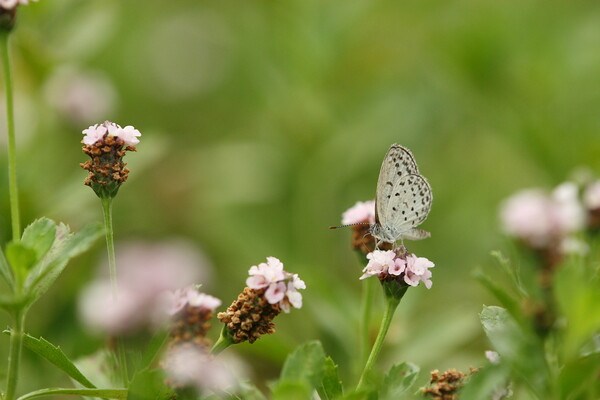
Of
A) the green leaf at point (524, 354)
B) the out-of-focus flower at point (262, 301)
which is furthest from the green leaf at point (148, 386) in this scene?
the green leaf at point (524, 354)

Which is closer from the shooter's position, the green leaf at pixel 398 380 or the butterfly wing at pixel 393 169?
the green leaf at pixel 398 380

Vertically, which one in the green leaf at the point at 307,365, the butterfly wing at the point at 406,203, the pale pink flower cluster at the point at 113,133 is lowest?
the green leaf at the point at 307,365

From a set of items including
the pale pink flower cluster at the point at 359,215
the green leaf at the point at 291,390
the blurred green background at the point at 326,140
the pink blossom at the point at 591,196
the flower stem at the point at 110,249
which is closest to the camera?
the green leaf at the point at 291,390

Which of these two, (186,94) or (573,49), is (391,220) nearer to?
(573,49)

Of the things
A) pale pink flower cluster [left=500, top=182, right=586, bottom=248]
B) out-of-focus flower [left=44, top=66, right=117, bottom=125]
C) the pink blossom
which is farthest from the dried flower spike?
out-of-focus flower [left=44, top=66, right=117, bottom=125]

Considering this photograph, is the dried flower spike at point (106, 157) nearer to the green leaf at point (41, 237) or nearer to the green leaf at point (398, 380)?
the green leaf at point (41, 237)

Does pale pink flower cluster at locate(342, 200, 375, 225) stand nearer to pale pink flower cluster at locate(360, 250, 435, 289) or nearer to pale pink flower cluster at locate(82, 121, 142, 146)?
pale pink flower cluster at locate(360, 250, 435, 289)
